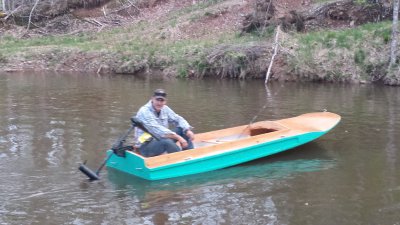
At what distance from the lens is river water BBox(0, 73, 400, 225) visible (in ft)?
25.2

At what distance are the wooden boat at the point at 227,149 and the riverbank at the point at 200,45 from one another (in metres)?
9.86

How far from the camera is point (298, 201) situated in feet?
26.8

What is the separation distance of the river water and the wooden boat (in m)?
0.16

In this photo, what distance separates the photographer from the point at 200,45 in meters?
24.9

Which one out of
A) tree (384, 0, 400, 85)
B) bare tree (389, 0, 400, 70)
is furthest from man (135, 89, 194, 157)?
bare tree (389, 0, 400, 70)

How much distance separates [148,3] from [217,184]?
89.4ft

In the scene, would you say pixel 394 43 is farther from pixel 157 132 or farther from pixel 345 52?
pixel 157 132

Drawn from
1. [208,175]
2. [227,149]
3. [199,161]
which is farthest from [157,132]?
[227,149]

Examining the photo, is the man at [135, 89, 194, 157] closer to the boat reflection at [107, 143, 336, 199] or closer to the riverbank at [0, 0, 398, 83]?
the boat reflection at [107, 143, 336, 199]

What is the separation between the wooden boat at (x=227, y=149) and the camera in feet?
29.9

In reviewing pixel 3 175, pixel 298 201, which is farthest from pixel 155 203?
pixel 3 175

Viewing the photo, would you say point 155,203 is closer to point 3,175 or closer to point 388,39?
point 3,175

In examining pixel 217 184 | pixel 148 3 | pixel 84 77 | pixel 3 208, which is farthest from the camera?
pixel 148 3

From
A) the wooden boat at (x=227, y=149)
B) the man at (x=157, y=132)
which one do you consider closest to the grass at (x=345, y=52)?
the wooden boat at (x=227, y=149)
